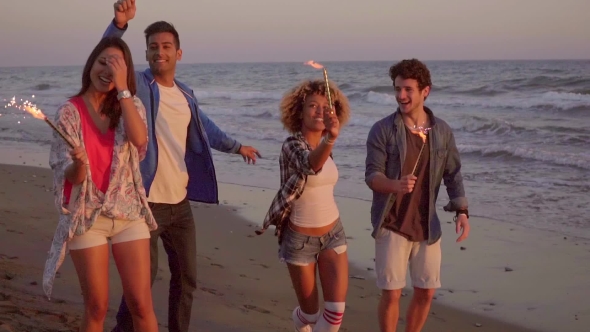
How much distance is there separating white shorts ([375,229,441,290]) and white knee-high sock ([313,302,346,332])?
37 centimetres

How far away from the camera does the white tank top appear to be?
161 inches

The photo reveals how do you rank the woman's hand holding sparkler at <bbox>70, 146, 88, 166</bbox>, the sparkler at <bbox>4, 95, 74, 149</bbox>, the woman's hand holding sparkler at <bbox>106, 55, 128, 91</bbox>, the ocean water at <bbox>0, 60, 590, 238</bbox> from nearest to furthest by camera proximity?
the sparkler at <bbox>4, 95, 74, 149</bbox>
the woman's hand holding sparkler at <bbox>70, 146, 88, 166</bbox>
the woman's hand holding sparkler at <bbox>106, 55, 128, 91</bbox>
the ocean water at <bbox>0, 60, 590, 238</bbox>

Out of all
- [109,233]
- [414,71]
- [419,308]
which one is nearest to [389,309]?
[419,308]

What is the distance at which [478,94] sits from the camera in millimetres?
28844

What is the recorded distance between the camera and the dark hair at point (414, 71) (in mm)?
4336

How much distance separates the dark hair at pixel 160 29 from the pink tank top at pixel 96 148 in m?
1.02

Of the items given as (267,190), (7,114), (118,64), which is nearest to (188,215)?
(118,64)

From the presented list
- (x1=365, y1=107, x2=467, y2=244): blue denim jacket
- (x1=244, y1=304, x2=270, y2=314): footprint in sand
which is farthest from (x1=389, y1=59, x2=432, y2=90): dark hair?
(x1=244, y1=304, x2=270, y2=314): footprint in sand

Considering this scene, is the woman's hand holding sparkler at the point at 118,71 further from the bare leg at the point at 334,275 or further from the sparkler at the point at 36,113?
the bare leg at the point at 334,275

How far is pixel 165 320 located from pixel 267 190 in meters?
5.88

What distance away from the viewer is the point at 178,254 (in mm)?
4191

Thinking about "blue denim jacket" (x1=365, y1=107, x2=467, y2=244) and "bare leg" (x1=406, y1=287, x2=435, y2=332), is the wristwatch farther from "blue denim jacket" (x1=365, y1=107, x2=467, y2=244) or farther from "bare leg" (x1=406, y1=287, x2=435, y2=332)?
"bare leg" (x1=406, y1=287, x2=435, y2=332)

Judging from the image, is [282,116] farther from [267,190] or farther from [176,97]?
[267,190]

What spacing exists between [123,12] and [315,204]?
4.84 ft
